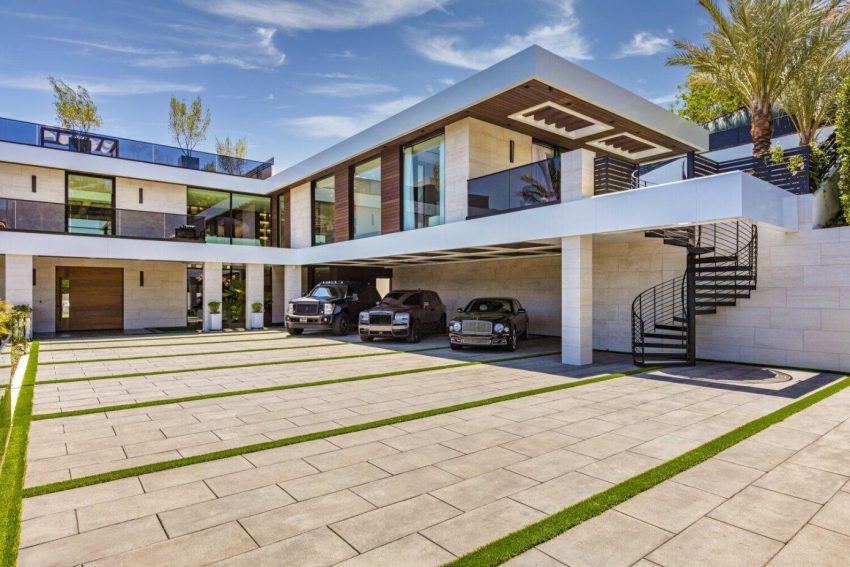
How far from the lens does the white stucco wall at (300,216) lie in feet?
67.9

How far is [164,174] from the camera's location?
20000mm

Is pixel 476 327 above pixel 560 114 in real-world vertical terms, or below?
below

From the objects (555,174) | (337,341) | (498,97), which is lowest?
(337,341)

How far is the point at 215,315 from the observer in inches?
738

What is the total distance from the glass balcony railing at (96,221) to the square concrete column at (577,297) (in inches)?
571

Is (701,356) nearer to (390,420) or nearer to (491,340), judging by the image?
(491,340)

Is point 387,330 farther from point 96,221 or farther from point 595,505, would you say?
point 96,221

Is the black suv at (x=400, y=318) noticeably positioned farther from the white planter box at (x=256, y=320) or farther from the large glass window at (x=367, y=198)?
the white planter box at (x=256, y=320)

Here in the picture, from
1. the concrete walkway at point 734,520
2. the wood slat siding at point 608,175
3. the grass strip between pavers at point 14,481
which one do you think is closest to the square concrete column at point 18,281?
the grass strip between pavers at point 14,481

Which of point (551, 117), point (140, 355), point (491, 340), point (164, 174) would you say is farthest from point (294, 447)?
point (164, 174)

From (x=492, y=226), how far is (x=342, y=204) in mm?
8071

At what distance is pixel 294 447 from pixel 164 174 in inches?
738

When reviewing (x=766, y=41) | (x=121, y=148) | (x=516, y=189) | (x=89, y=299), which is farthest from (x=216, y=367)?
(x=766, y=41)

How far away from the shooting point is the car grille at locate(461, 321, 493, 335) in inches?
488
